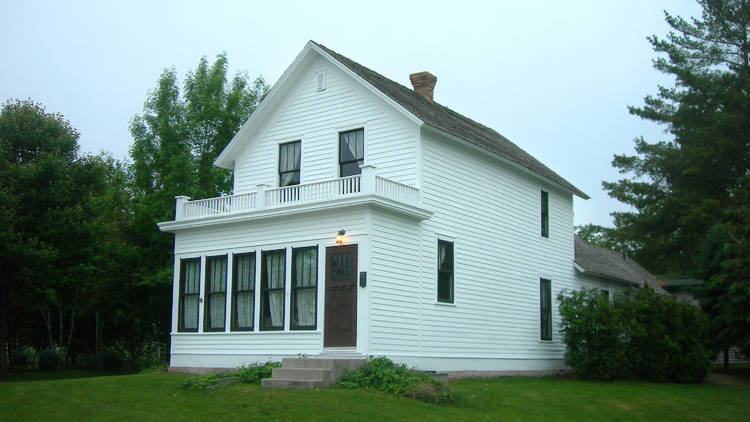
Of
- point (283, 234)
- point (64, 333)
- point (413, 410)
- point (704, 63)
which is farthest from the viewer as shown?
point (64, 333)

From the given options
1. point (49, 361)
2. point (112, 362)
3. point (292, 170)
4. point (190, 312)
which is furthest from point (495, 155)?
point (49, 361)

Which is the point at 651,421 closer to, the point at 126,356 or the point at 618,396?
the point at 618,396

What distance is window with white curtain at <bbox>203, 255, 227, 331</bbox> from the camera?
21.0 metres

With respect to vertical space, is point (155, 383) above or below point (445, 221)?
below

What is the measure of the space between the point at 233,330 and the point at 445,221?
644 centimetres

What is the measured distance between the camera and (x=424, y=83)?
83.5 feet

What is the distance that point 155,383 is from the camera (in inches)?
676

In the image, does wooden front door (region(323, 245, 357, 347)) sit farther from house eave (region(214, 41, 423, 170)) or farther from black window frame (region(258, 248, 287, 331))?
house eave (region(214, 41, 423, 170))

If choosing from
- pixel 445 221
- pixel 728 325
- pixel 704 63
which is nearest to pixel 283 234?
pixel 445 221

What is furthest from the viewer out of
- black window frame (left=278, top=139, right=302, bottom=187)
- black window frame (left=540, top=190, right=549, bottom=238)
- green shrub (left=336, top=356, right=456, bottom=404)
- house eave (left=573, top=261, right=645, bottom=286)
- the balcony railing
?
house eave (left=573, top=261, right=645, bottom=286)

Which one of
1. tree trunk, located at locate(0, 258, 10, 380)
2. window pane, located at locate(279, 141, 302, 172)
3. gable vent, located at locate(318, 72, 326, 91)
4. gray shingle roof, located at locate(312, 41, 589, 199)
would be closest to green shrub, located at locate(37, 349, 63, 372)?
tree trunk, located at locate(0, 258, 10, 380)

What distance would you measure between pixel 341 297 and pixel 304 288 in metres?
1.29

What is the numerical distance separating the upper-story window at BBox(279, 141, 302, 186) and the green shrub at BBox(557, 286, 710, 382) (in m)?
9.24

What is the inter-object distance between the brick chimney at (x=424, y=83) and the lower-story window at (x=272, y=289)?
8.58 m
